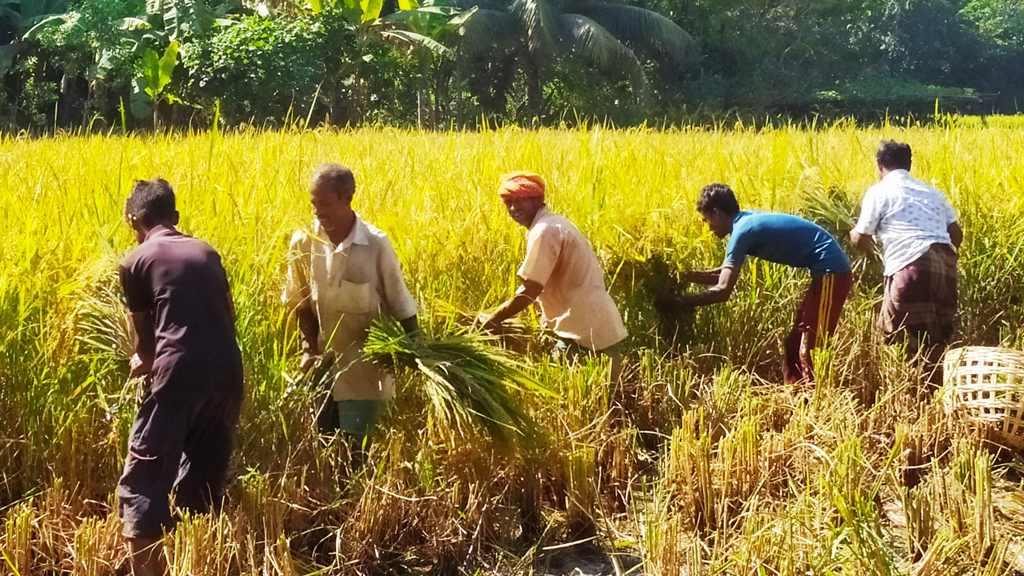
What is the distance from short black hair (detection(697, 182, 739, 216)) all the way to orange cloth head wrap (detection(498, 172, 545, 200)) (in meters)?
0.90

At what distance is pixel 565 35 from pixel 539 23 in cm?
96

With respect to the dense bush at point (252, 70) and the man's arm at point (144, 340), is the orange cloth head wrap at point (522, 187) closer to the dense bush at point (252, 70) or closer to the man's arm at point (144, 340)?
the man's arm at point (144, 340)

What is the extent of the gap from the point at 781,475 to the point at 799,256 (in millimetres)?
1122

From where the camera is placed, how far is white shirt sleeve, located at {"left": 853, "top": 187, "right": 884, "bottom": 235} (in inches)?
188

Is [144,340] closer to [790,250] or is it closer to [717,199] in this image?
[717,199]

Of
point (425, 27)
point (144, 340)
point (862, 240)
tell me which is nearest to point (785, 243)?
point (862, 240)

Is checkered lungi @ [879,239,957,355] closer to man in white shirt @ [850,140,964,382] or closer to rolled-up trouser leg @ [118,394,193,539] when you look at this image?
man in white shirt @ [850,140,964,382]

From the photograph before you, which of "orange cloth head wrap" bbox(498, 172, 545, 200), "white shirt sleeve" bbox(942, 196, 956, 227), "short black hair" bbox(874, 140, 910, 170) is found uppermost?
"short black hair" bbox(874, 140, 910, 170)

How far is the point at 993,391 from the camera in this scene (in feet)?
13.1

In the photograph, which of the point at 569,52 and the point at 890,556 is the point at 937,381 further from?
the point at 569,52

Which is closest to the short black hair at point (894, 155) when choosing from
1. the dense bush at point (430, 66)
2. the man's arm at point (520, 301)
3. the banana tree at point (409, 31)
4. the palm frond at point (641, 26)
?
the man's arm at point (520, 301)

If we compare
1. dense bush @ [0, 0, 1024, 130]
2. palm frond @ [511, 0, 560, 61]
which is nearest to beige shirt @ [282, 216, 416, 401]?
dense bush @ [0, 0, 1024, 130]

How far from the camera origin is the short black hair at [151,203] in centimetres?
294

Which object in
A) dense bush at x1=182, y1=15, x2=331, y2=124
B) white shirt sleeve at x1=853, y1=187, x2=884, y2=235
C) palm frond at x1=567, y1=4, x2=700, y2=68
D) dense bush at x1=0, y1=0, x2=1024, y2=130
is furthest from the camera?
palm frond at x1=567, y1=4, x2=700, y2=68
